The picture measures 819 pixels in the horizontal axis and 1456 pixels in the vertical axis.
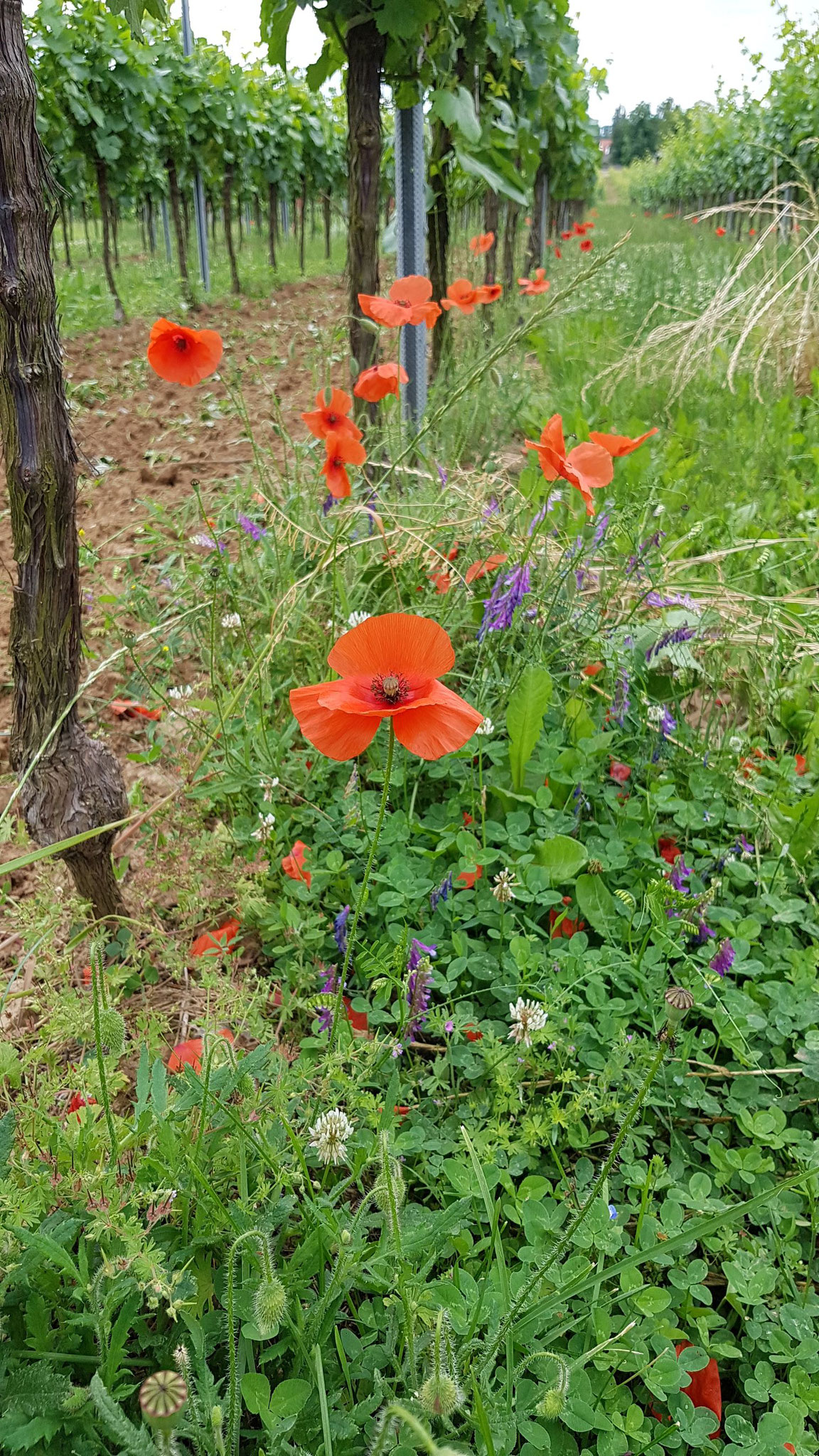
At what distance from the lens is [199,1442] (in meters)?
0.81

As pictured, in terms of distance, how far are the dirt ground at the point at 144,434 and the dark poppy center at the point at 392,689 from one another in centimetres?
57

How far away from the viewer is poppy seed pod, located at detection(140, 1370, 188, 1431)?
0.51 metres

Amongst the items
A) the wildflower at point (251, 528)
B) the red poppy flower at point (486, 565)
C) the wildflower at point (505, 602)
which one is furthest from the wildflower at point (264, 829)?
the wildflower at point (251, 528)

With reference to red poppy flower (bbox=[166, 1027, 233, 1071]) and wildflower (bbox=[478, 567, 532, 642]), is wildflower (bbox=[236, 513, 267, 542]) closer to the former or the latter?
wildflower (bbox=[478, 567, 532, 642])

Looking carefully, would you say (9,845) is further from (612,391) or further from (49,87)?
(49,87)

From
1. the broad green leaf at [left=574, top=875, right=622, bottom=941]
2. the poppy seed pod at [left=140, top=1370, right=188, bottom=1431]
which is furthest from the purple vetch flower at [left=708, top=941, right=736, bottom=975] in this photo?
the poppy seed pod at [left=140, top=1370, right=188, bottom=1431]

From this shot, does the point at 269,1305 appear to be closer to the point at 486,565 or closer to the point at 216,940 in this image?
the point at 216,940

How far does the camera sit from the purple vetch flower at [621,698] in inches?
73.4

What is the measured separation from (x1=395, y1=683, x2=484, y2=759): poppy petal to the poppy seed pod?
1.82 ft

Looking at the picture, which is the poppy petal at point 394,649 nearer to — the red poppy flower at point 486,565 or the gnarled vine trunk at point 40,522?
the gnarled vine trunk at point 40,522

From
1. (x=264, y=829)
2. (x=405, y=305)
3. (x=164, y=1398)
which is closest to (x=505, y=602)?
(x=264, y=829)

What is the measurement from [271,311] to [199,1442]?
392 inches

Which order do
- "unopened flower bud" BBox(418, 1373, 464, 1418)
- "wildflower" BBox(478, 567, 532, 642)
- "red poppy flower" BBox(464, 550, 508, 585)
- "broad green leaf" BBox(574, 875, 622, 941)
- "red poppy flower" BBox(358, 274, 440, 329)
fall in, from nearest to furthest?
"unopened flower bud" BBox(418, 1373, 464, 1418) → "broad green leaf" BBox(574, 875, 622, 941) → "wildflower" BBox(478, 567, 532, 642) → "red poppy flower" BBox(464, 550, 508, 585) → "red poppy flower" BBox(358, 274, 440, 329)

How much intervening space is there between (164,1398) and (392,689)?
2.14 ft
